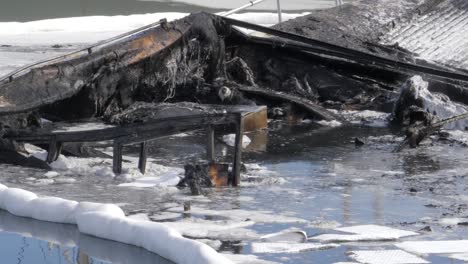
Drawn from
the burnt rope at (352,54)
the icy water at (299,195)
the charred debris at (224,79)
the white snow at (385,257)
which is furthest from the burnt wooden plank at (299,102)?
the white snow at (385,257)


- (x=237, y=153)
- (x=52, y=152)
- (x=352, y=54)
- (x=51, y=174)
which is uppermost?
(x=352, y=54)

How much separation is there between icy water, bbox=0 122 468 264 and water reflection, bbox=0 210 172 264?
2 centimetres

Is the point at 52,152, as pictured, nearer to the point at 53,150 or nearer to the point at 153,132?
the point at 53,150

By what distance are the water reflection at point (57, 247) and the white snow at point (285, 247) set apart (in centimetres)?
58

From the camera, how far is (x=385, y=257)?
595 centimetres

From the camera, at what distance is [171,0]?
2884cm

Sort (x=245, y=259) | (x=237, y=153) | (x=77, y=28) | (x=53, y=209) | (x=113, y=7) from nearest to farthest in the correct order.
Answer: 1. (x=245, y=259)
2. (x=53, y=209)
3. (x=237, y=153)
4. (x=77, y=28)
5. (x=113, y=7)

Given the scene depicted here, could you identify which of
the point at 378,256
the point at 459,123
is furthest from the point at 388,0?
the point at 378,256

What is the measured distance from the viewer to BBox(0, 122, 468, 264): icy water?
6426 mm

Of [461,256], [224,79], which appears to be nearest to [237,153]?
[461,256]

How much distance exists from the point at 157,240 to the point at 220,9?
2013cm

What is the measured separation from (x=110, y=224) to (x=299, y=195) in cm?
183

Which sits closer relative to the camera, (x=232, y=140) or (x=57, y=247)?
(x=57, y=247)

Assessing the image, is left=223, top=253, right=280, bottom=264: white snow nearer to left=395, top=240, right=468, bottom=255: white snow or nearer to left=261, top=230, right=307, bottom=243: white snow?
left=261, top=230, right=307, bottom=243: white snow
